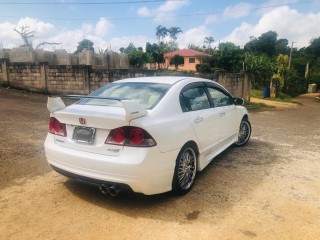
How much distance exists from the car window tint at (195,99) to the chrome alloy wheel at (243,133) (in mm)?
1896

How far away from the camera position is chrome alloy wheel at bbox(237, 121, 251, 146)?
607 cm

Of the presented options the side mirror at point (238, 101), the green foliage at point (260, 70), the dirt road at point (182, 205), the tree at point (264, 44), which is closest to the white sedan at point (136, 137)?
the dirt road at point (182, 205)

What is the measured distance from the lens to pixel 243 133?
6.19 metres

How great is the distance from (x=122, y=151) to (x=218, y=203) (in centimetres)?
140

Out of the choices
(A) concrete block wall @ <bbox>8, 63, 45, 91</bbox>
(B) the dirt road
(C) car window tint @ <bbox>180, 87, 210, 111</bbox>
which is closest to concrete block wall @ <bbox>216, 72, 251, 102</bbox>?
(B) the dirt road

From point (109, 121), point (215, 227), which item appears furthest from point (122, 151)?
point (215, 227)

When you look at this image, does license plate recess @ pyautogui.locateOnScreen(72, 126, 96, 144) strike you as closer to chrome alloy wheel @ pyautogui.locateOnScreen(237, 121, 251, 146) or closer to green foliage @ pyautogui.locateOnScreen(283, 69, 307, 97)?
chrome alloy wheel @ pyautogui.locateOnScreen(237, 121, 251, 146)

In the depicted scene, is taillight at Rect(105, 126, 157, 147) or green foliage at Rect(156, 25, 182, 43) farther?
green foliage at Rect(156, 25, 182, 43)

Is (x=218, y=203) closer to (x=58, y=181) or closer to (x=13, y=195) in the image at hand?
(x=58, y=181)

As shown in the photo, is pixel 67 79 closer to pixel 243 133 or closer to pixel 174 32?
pixel 243 133

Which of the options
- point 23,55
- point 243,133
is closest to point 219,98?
point 243,133

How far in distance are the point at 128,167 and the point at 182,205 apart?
924 millimetres

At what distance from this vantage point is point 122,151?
3.12m

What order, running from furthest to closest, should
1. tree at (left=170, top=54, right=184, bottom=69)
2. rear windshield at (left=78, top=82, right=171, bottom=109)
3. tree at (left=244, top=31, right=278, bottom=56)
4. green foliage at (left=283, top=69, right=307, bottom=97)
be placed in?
1. tree at (left=244, top=31, right=278, bottom=56)
2. tree at (left=170, top=54, right=184, bottom=69)
3. green foliage at (left=283, top=69, right=307, bottom=97)
4. rear windshield at (left=78, top=82, right=171, bottom=109)
